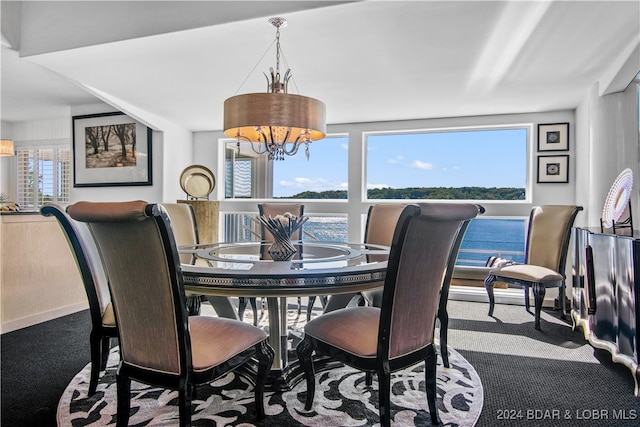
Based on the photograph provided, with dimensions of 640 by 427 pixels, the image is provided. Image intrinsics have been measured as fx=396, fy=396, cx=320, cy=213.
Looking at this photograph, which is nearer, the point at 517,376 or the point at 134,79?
the point at 517,376

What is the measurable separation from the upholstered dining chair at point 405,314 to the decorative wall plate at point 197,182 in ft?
11.3

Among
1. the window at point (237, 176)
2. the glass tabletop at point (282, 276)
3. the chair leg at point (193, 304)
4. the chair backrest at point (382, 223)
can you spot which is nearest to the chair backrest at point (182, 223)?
the chair leg at point (193, 304)

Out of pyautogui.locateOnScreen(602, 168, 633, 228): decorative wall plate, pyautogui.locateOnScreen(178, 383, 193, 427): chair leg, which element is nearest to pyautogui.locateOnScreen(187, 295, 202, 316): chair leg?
pyautogui.locateOnScreen(178, 383, 193, 427): chair leg

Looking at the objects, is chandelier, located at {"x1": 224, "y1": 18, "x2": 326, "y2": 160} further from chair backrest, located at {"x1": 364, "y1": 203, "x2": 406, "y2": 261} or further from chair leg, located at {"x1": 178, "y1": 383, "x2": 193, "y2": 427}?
chair leg, located at {"x1": 178, "y1": 383, "x2": 193, "y2": 427}

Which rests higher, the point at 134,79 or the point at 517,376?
the point at 134,79

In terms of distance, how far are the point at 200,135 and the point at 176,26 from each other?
2727mm

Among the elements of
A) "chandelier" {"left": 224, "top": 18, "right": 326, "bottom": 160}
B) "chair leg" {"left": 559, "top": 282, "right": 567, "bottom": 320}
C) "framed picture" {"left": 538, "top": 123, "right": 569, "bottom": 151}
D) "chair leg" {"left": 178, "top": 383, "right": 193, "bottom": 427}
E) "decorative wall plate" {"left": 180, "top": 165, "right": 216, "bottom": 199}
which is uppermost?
"framed picture" {"left": 538, "top": 123, "right": 569, "bottom": 151}

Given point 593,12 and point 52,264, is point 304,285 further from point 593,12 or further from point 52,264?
point 52,264

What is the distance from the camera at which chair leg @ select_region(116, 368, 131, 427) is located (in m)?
1.48

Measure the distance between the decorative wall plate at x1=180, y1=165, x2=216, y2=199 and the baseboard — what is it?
171 cm

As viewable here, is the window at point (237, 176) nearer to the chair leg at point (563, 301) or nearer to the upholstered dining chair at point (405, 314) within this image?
the chair leg at point (563, 301)

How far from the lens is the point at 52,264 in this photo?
138 inches

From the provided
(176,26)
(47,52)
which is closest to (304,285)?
(176,26)

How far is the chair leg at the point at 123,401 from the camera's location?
1.48 m
